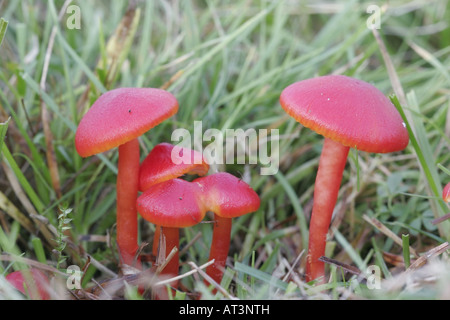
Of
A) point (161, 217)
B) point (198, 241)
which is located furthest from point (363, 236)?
point (161, 217)

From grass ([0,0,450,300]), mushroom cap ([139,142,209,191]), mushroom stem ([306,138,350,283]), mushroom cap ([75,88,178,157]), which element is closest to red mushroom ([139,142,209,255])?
mushroom cap ([139,142,209,191])

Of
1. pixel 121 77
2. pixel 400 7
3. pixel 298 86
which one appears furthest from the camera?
pixel 400 7

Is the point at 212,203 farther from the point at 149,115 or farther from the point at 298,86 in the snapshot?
the point at 298,86

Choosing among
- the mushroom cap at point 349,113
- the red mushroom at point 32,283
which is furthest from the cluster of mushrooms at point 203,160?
the red mushroom at point 32,283

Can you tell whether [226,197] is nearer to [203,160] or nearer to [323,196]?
[203,160]

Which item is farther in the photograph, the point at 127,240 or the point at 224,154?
the point at 224,154

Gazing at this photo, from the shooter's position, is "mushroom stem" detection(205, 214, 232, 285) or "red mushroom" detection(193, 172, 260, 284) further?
"mushroom stem" detection(205, 214, 232, 285)

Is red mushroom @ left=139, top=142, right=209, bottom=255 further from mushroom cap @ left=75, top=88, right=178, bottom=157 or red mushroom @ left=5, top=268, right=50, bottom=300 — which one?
red mushroom @ left=5, top=268, right=50, bottom=300
